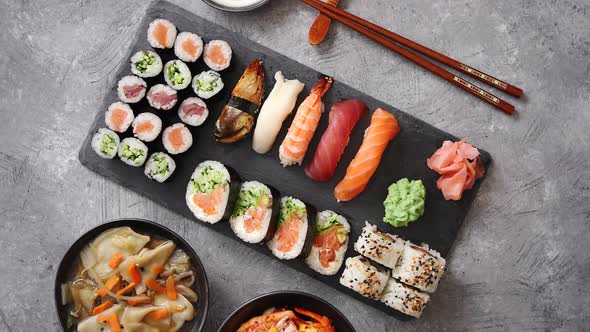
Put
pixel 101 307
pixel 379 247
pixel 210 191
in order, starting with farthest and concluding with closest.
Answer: pixel 210 191, pixel 379 247, pixel 101 307

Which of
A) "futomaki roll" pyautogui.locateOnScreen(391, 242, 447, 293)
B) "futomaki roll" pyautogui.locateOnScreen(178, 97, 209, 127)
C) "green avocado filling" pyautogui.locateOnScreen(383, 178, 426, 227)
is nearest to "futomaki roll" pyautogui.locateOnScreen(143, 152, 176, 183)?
"futomaki roll" pyautogui.locateOnScreen(178, 97, 209, 127)

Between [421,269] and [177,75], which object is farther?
[177,75]

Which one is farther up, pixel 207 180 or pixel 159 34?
pixel 159 34

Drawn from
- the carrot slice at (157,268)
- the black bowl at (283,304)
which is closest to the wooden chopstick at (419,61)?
the black bowl at (283,304)

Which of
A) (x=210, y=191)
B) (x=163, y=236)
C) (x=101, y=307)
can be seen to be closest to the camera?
(x=101, y=307)

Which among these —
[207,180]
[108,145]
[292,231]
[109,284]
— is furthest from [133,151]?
[292,231]

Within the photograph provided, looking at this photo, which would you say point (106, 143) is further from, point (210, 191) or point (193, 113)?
point (210, 191)

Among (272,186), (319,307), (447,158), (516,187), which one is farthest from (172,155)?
(516,187)
